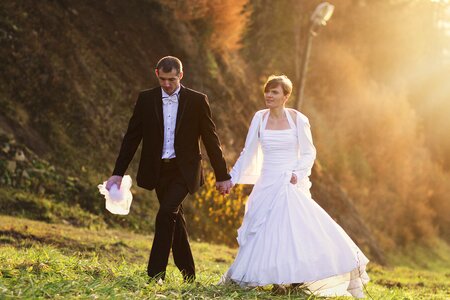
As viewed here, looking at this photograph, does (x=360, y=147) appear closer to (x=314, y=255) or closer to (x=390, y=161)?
(x=390, y=161)

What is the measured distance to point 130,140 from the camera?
27.5 feet

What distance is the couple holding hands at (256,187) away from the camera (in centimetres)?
811

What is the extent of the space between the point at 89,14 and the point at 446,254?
54.7 feet

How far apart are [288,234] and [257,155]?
119 cm

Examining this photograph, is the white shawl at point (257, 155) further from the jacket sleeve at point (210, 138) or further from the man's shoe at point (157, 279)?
the man's shoe at point (157, 279)

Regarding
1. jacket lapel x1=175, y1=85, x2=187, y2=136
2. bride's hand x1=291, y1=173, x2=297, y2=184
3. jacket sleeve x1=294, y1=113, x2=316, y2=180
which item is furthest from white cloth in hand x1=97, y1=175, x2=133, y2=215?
jacket sleeve x1=294, y1=113, x2=316, y2=180

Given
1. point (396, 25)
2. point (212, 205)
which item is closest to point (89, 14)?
point (212, 205)

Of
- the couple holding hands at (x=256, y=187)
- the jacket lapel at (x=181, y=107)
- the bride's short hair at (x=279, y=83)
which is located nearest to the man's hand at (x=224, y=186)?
the couple holding hands at (x=256, y=187)

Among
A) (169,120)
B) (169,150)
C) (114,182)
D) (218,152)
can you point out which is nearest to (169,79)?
(169,120)

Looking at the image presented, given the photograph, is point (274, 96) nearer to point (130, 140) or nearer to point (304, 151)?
point (304, 151)

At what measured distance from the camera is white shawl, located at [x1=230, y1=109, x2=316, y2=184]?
8.86m

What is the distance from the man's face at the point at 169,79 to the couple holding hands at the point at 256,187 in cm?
1

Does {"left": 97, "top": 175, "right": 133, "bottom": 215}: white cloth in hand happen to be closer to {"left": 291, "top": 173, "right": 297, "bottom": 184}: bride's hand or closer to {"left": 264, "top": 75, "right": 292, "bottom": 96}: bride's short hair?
{"left": 291, "top": 173, "right": 297, "bottom": 184}: bride's hand

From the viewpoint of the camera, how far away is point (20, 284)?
6.62 meters
